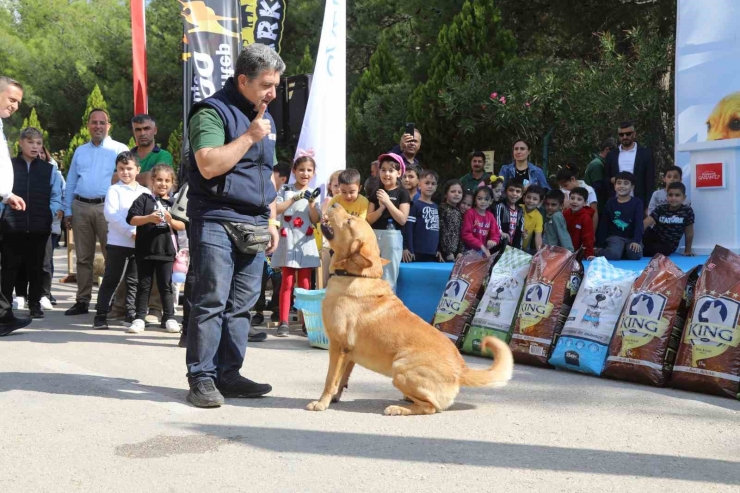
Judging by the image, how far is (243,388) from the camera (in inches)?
201

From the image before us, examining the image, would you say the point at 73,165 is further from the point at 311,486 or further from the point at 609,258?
the point at 311,486

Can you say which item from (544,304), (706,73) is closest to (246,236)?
(544,304)

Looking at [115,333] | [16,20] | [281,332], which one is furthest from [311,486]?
[16,20]

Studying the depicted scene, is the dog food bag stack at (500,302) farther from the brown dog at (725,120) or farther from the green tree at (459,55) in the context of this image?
the green tree at (459,55)

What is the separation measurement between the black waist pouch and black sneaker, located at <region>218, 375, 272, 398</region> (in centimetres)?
84

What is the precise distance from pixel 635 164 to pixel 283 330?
5309mm

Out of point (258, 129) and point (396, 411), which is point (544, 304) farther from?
point (258, 129)

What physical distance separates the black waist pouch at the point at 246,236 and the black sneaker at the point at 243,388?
843mm

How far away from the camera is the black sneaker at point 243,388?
5094 mm

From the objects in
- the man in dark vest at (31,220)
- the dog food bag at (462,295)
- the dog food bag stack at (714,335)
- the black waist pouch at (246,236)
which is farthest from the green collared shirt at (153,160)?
the dog food bag stack at (714,335)

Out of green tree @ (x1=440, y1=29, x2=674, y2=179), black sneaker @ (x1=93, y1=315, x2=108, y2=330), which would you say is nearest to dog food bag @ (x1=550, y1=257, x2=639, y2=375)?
black sneaker @ (x1=93, y1=315, x2=108, y2=330)

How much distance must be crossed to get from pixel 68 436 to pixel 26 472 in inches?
22.4

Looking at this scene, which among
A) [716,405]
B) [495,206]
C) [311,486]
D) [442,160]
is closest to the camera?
[311,486]

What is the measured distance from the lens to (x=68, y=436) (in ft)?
13.6
